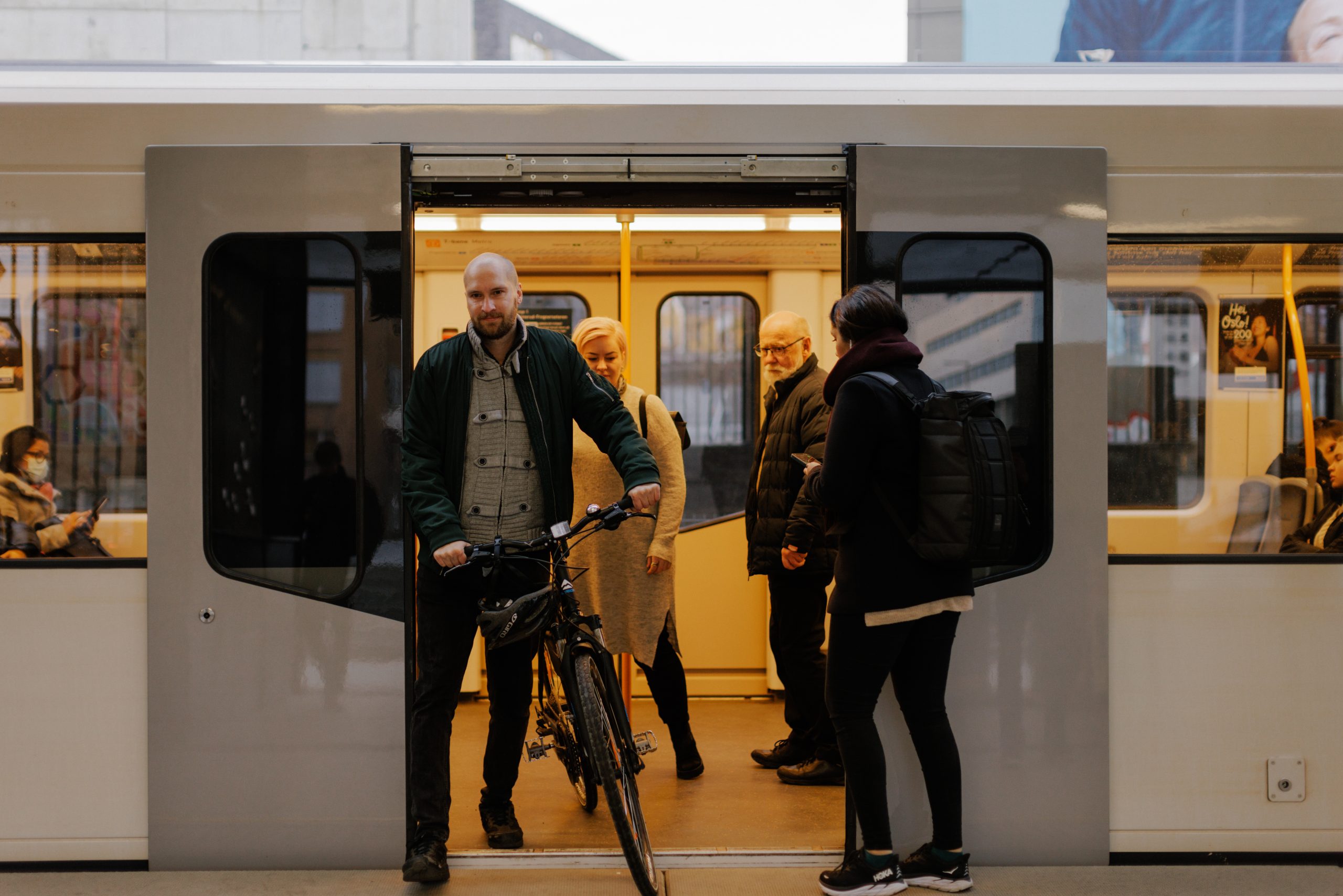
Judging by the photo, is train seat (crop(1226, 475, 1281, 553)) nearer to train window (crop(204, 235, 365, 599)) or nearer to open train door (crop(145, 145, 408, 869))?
open train door (crop(145, 145, 408, 869))

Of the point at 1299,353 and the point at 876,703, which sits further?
the point at 1299,353

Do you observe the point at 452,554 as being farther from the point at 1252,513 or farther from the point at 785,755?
the point at 1252,513

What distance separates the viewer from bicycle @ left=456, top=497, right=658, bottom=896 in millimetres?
2955

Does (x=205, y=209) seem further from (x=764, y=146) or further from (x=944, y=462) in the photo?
(x=944, y=462)

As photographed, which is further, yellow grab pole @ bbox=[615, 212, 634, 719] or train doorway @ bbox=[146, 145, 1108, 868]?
yellow grab pole @ bbox=[615, 212, 634, 719]

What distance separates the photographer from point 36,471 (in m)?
3.35

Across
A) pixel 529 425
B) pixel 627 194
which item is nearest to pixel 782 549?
pixel 529 425

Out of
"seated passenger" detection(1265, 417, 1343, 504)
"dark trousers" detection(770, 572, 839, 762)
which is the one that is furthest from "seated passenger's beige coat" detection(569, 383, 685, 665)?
"seated passenger" detection(1265, 417, 1343, 504)

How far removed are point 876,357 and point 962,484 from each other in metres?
0.44

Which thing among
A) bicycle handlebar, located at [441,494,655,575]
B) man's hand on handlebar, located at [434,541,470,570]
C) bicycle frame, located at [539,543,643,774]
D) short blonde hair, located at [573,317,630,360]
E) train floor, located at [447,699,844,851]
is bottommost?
train floor, located at [447,699,844,851]

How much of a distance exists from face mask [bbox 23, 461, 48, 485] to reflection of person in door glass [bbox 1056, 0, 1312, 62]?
3559mm

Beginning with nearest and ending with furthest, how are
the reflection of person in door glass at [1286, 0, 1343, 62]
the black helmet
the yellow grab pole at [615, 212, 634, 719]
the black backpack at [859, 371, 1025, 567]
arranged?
the black backpack at [859, 371, 1025, 567]
the black helmet
the reflection of person in door glass at [1286, 0, 1343, 62]
the yellow grab pole at [615, 212, 634, 719]

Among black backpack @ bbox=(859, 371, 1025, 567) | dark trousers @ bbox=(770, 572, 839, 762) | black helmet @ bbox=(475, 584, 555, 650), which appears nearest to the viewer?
black backpack @ bbox=(859, 371, 1025, 567)

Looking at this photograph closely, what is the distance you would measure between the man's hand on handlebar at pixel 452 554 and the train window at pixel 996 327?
1.57 metres
